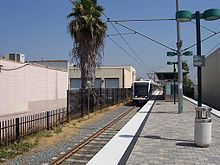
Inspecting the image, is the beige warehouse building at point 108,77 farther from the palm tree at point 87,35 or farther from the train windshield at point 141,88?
the palm tree at point 87,35

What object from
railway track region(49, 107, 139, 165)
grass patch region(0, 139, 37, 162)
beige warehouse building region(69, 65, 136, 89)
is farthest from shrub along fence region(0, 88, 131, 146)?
beige warehouse building region(69, 65, 136, 89)

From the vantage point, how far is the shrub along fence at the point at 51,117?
46.0 ft

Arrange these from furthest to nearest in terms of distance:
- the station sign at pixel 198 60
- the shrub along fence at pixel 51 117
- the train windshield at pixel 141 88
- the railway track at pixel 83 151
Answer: the train windshield at pixel 141 88 < the shrub along fence at pixel 51 117 < the station sign at pixel 198 60 < the railway track at pixel 83 151

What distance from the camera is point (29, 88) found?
88.8ft

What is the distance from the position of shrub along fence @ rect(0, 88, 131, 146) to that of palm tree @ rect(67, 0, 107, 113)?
6.82 ft

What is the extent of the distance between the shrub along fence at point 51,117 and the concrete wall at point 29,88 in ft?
9.86

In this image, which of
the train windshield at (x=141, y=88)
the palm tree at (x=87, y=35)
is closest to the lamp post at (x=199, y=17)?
the palm tree at (x=87, y=35)

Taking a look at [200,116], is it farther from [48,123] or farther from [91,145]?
[48,123]

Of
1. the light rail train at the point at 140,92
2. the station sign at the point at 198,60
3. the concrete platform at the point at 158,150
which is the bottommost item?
the concrete platform at the point at 158,150

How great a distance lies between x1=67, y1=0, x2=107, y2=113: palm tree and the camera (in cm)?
2967

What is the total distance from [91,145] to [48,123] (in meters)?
4.81

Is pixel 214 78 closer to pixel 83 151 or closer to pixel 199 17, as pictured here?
pixel 199 17

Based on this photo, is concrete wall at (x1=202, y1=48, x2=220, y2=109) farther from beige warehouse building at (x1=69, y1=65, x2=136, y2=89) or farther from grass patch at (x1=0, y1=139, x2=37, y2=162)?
beige warehouse building at (x1=69, y1=65, x2=136, y2=89)

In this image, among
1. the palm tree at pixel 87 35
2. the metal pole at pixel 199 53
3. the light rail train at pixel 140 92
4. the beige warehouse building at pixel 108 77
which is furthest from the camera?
the beige warehouse building at pixel 108 77
